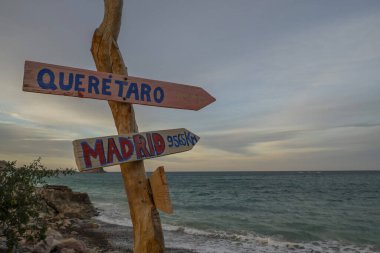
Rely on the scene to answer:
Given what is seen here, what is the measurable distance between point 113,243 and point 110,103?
1105 centimetres

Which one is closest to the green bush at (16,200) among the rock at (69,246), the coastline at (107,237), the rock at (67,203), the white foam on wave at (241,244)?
the rock at (69,246)

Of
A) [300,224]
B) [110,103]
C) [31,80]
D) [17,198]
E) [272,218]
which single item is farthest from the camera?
[272,218]

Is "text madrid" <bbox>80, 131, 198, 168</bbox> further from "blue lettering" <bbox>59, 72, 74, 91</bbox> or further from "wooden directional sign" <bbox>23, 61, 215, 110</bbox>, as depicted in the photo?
"blue lettering" <bbox>59, 72, 74, 91</bbox>

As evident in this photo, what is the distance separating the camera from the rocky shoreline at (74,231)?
858 centimetres

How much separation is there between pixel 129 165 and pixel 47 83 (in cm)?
121

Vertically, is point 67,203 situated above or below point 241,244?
above

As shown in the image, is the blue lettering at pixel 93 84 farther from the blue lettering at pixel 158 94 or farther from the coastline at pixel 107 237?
the coastline at pixel 107 237

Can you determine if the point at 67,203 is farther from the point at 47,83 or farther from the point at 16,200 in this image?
the point at 47,83

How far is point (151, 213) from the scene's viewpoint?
Answer: 3.27m

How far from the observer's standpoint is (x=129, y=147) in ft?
10.3

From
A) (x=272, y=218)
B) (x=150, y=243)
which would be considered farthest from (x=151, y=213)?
(x=272, y=218)

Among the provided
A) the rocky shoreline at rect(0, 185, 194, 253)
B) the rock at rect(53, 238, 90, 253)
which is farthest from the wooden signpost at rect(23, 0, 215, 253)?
the rock at rect(53, 238, 90, 253)

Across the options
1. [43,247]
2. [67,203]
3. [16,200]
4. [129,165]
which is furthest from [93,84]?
[67,203]

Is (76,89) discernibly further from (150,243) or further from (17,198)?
(17,198)
